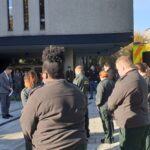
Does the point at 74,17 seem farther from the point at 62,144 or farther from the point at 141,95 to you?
the point at 62,144

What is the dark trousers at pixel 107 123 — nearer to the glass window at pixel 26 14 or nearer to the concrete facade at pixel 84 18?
the concrete facade at pixel 84 18

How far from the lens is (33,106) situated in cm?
446

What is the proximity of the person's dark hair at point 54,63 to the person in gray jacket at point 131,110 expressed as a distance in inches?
81.4

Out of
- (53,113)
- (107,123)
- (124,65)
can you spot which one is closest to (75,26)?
(107,123)

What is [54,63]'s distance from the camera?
14.8 feet

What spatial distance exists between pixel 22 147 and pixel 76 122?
6.65 m

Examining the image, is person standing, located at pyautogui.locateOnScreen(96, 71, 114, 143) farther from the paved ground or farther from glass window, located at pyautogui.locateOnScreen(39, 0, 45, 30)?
glass window, located at pyautogui.locateOnScreen(39, 0, 45, 30)

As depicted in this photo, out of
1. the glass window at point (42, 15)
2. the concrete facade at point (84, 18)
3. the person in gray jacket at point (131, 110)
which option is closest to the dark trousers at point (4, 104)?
the person in gray jacket at point (131, 110)

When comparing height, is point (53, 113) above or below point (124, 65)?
below

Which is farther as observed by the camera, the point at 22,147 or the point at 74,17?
the point at 74,17

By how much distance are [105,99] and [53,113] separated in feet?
21.1

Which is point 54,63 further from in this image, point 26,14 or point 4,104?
point 26,14

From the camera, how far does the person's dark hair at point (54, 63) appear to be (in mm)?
4520

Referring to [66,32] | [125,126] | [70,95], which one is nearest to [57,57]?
[70,95]
